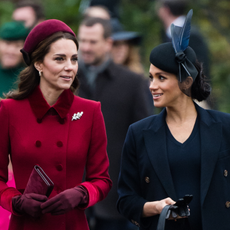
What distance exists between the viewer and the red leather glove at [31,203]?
334 cm

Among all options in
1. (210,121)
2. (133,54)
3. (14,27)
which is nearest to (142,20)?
(133,54)

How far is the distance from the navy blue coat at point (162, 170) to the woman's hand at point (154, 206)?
5 centimetres

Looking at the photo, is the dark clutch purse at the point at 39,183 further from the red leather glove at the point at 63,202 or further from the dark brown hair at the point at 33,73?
the dark brown hair at the point at 33,73

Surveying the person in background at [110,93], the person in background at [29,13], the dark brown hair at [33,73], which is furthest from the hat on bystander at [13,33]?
the dark brown hair at [33,73]

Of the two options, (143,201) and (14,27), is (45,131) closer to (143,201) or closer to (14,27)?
(143,201)

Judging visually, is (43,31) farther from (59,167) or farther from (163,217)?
(163,217)

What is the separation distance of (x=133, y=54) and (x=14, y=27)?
2.49 meters

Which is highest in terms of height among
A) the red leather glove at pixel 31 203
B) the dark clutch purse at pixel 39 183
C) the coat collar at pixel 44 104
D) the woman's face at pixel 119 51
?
the woman's face at pixel 119 51

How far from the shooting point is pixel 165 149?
147 inches

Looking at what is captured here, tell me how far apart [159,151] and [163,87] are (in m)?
0.44

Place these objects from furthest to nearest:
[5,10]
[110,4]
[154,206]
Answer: [5,10]
[110,4]
[154,206]

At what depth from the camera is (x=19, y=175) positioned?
144 inches

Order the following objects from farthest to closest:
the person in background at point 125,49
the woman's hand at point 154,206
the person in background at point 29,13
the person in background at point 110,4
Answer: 1. the person in background at point 110,4
2. the person in background at point 125,49
3. the person in background at point 29,13
4. the woman's hand at point 154,206

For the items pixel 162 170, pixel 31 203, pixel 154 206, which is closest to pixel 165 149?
pixel 162 170
